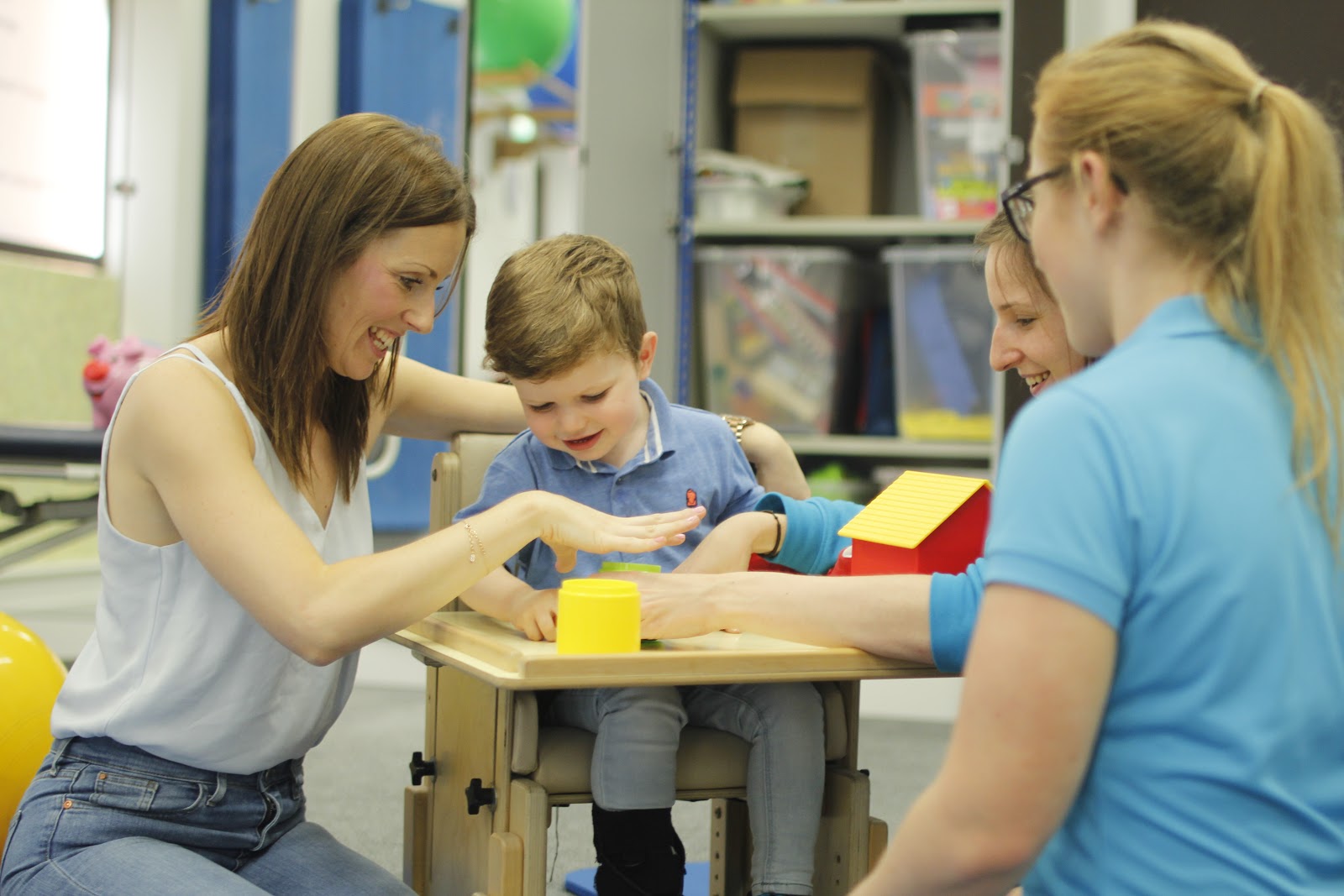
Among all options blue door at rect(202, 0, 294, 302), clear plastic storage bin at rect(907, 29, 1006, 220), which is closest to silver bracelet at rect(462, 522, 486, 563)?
clear plastic storage bin at rect(907, 29, 1006, 220)

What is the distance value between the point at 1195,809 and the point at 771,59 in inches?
131

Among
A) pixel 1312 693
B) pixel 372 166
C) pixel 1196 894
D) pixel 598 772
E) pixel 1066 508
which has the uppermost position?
pixel 372 166

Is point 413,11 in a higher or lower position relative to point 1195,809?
higher

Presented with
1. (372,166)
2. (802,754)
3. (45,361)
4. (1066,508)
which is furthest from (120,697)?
(45,361)

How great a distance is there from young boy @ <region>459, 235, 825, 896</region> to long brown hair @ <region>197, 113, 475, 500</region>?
0.24 metres

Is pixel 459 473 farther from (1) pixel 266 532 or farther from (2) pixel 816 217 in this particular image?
(2) pixel 816 217

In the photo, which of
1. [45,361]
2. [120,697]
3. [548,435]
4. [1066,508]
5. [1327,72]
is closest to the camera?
[1066,508]

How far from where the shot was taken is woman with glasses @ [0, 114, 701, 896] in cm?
132

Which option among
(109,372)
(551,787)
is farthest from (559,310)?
(109,372)

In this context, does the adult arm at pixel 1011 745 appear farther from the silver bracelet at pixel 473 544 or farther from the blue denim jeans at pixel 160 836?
the blue denim jeans at pixel 160 836

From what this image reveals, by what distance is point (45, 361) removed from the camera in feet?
14.4

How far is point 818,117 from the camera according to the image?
12.7ft

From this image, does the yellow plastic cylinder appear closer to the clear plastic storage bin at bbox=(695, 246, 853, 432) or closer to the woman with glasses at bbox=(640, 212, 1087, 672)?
the woman with glasses at bbox=(640, 212, 1087, 672)

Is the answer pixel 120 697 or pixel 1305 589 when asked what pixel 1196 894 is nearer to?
pixel 1305 589
